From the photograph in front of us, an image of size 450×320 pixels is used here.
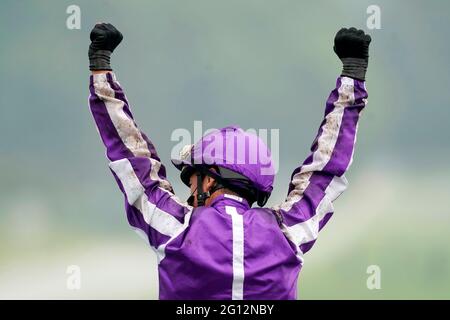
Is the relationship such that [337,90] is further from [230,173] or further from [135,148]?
[135,148]

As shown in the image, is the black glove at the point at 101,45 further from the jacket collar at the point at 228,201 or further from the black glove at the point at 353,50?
the black glove at the point at 353,50

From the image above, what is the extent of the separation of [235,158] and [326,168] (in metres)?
0.56

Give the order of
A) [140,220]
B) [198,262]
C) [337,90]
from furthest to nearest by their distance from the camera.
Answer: [337,90], [140,220], [198,262]

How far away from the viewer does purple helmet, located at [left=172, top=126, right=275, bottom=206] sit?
4.46 meters

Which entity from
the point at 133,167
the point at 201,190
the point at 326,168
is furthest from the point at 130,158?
the point at 326,168

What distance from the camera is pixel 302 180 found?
4.69 m

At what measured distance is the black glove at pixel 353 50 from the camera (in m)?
4.74

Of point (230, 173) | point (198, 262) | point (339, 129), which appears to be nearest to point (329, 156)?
point (339, 129)

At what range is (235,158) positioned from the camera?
4.48 meters

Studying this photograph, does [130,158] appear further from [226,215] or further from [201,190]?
[226,215]

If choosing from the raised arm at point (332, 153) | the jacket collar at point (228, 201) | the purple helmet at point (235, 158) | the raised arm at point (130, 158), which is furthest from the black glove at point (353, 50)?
the raised arm at point (130, 158)

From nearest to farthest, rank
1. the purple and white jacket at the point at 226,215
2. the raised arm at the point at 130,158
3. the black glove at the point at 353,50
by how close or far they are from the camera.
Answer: the purple and white jacket at the point at 226,215 → the raised arm at the point at 130,158 → the black glove at the point at 353,50
